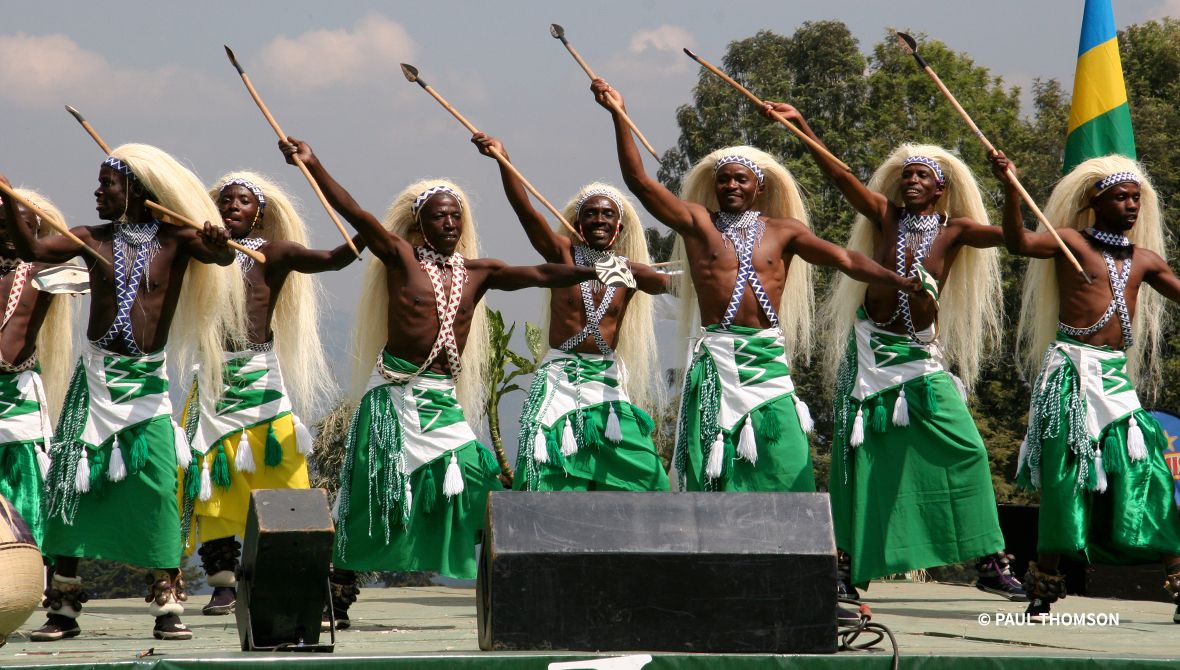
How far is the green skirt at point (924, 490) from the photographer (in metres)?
5.45

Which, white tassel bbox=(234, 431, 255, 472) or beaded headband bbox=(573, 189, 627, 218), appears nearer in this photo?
white tassel bbox=(234, 431, 255, 472)

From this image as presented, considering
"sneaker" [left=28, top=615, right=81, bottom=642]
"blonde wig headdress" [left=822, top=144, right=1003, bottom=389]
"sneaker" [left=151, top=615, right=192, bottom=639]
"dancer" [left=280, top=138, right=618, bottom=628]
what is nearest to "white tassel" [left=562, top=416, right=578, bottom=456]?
"dancer" [left=280, top=138, right=618, bottom=628]

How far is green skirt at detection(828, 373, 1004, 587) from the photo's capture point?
17.9 ft

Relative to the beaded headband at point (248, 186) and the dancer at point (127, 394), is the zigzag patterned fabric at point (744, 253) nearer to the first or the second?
the dancer at point (127, 394)

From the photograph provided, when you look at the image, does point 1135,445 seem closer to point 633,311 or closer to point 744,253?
point 744,253

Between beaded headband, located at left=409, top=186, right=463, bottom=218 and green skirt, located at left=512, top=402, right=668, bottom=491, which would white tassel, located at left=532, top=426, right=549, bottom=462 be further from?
beaded headband, located at left=409, top=186, right=463, bottom=218

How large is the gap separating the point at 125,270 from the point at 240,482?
137 centimetres

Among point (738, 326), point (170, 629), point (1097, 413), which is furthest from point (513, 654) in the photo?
point (1097, 413)

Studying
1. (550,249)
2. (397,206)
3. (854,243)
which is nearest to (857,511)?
(854,243)

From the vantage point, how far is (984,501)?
5492 millimetres

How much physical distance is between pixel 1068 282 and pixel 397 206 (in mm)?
3043

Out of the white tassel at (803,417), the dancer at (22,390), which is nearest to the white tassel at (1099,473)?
the white tassel at (803,417)

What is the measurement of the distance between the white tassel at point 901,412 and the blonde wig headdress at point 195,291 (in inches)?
115

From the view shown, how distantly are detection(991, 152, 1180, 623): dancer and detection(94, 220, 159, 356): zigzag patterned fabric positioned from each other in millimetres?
3469
